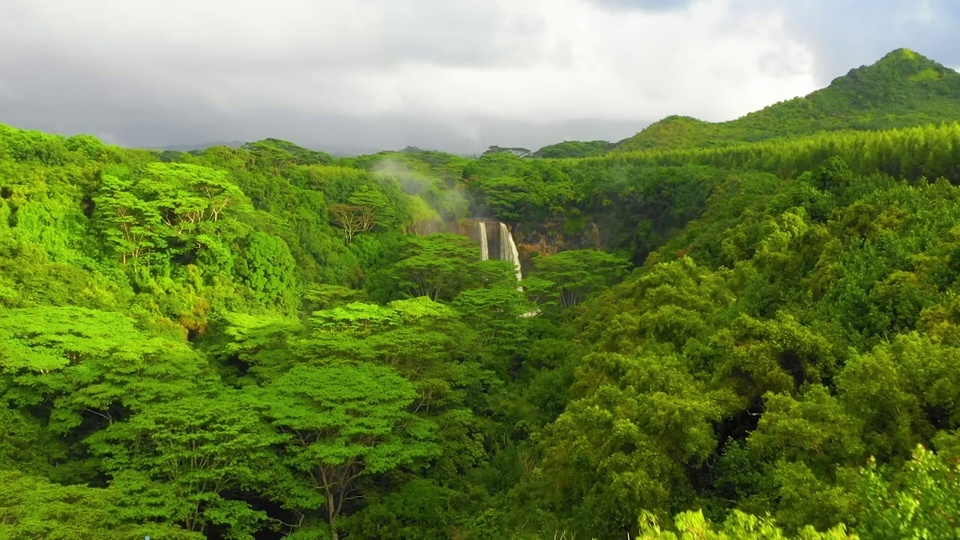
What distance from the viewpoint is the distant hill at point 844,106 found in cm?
6438

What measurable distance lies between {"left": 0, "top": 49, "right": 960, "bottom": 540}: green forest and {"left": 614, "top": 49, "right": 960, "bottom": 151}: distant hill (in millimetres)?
38563

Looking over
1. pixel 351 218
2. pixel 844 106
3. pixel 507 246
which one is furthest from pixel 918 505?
pixel 844 106

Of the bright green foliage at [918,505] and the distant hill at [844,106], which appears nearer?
the bright green foliage at [918,505]

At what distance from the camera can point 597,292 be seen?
98.2 ft

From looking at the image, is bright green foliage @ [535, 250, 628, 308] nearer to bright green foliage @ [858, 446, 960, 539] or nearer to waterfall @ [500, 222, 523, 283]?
waterfall @ [500, 222, 523, 283]

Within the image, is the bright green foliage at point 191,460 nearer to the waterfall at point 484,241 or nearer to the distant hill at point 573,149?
the waterfall at point 484,241

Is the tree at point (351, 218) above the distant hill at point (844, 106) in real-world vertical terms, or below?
below

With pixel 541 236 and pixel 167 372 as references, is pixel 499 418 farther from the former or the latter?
pixel 541 236

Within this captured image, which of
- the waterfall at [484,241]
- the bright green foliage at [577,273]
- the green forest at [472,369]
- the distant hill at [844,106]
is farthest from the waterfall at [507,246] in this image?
the distant hill at [844,106]

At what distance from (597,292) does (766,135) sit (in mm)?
47037

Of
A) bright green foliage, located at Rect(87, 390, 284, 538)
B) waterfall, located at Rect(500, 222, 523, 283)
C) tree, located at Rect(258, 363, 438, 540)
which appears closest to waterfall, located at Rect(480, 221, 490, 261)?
waterfall, located at Rect(500, 222, 523, 283)

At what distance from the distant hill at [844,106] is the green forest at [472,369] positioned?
38563mm

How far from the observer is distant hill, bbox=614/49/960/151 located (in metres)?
64.4

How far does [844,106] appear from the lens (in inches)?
2771
